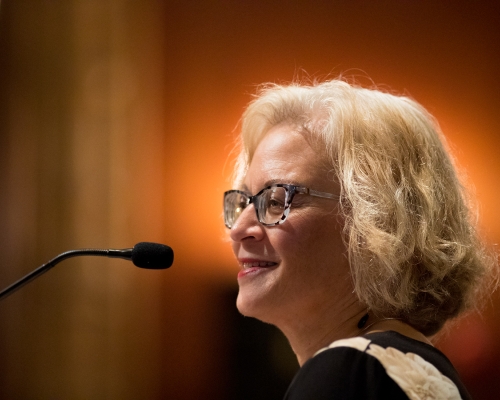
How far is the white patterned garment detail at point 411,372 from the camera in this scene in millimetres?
1023

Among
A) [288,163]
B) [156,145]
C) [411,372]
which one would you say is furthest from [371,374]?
[156,145]

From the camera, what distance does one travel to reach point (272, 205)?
1.45 metres

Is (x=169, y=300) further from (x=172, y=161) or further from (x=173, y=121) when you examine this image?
(x=173, y=121)

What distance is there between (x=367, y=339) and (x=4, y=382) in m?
1.91

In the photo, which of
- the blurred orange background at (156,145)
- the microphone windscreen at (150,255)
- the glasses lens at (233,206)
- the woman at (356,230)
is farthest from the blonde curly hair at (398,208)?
the blurred orange background at (156,145)

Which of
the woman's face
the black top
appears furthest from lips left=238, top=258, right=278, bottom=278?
the black top

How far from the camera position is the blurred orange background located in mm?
2482

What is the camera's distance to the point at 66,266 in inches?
99.8

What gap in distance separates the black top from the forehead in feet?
1.47

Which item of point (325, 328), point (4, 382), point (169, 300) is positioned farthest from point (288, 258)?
point (4, 382)

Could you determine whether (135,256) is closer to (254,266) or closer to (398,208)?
(254,266)

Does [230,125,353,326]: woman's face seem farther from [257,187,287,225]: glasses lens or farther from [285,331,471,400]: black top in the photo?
[285,331,471,400]: black top

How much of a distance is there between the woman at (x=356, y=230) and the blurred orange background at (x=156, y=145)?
1063 millimetres

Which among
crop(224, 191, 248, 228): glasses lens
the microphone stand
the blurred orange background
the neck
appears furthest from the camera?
the blurred orange background
